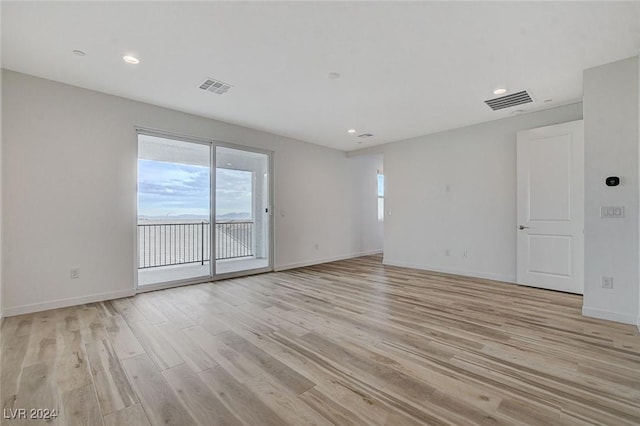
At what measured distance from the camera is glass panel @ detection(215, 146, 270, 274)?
491 centimetres

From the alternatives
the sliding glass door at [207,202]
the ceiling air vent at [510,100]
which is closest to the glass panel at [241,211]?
the sliding glass door at [207,202]

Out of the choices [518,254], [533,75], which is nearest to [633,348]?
[518,254]

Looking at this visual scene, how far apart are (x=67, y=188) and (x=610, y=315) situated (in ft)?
20.8

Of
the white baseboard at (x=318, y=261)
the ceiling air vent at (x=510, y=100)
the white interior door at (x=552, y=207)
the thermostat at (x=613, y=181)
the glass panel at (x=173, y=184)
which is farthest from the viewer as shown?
the white baseboard at (x=318, y=261)

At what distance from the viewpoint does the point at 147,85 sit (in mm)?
3428

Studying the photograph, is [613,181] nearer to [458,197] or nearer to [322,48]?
[458,197]

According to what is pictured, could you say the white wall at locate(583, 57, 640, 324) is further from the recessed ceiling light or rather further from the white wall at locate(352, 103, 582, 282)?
the recessed ceiling light

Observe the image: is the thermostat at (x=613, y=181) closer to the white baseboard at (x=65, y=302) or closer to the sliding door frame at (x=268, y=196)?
the sliding door frame at (x=268, y=196)

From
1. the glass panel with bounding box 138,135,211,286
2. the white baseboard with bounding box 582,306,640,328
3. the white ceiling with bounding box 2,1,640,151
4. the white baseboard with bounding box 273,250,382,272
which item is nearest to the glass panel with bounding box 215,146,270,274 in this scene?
the glass panel with bounding box 138,135,211,286

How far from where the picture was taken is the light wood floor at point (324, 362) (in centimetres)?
159

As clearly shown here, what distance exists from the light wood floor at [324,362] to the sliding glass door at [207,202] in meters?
1.39

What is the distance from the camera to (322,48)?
2.63 m

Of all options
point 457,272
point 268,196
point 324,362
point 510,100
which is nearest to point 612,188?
point 510,100

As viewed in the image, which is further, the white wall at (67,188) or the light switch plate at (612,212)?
the white wall at (67,188)
